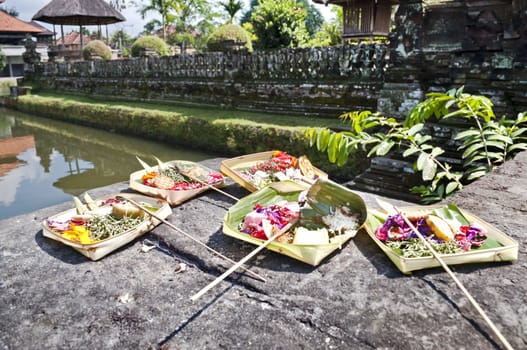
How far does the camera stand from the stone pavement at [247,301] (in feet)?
4.56

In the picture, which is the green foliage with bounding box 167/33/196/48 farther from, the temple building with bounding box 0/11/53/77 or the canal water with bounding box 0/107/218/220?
the canal water with bounding box 0/107/218/220

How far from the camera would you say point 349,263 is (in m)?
1.81

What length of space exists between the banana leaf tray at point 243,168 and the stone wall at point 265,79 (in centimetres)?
313

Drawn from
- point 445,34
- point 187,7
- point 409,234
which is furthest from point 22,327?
point 187,7

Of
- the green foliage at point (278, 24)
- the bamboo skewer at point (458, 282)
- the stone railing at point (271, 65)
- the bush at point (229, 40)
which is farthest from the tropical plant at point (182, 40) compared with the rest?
the bamboo skewer at point (458, 282)

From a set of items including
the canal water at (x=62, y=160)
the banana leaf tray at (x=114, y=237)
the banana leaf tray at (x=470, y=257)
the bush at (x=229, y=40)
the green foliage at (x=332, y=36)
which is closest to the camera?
the banana leaf tray at (x=470, y=257)

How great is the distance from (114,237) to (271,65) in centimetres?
599

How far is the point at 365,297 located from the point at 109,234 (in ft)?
4.34

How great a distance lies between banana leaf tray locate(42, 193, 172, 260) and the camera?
1912 millimetres

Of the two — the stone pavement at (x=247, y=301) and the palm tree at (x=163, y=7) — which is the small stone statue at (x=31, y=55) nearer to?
the palm tree at (x=163, y=7)

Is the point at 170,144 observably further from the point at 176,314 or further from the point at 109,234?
the point at 176,314

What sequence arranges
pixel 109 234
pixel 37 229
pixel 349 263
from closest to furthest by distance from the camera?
pixel 349 263 < pixel 109 234 < pixel 37 229

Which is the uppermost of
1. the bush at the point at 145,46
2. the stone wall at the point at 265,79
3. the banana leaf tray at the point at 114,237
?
the bush at the point at 145,46

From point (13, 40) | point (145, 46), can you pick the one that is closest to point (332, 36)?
point (145, 46)
